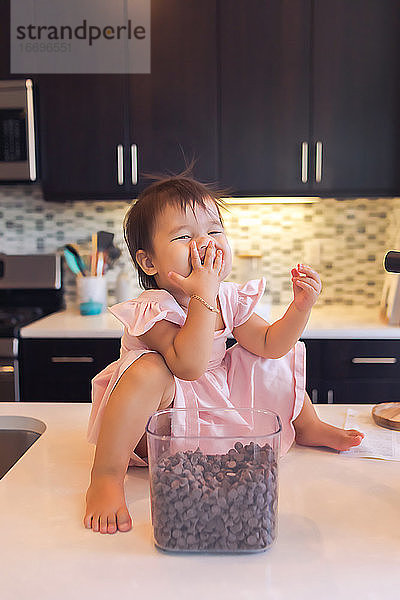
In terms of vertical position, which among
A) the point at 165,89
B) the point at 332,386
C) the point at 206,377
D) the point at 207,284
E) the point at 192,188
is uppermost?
the point at 165,89

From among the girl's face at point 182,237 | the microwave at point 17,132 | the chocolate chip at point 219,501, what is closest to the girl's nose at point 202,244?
the girl's face at point 182,237

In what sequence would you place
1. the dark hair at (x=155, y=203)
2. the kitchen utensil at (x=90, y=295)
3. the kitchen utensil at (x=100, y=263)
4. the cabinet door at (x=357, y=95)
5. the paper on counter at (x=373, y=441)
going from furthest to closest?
1. the kitchen utensil at (x=100, y=263)
2. the kitchen utensil at (x=90, y=295)
3. the cabinet door at (x=357, y=95)
4. the dark hair at (x=155, y=203)
5. the paper on counter at (x=373, y=441)

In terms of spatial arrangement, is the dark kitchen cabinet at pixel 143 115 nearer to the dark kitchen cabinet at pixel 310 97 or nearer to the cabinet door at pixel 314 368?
the dark kitchen cabinet at pixel 310 97

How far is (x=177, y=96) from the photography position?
2729 millimetres

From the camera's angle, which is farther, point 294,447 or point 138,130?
point 138,130

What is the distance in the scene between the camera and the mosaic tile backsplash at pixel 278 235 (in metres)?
3.01

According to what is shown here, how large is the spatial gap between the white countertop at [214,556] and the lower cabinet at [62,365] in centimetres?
145

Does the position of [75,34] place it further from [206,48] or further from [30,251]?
[30,251]

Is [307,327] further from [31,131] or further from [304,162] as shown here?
[31,131]

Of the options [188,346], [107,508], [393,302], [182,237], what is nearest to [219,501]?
[107,508]

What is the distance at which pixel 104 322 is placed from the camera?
2654mm

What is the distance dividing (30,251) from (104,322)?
70cm

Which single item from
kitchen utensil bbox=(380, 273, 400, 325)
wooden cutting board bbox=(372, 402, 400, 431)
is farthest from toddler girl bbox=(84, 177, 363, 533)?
kitchen utensil bbox=(380, 273, 400, 325)

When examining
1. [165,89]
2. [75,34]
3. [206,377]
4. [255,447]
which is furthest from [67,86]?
[255,447]
